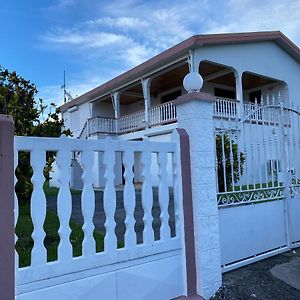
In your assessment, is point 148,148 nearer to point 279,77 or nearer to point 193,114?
point 193,114

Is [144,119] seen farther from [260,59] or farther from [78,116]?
[78,116]

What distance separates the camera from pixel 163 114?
14.4 meters

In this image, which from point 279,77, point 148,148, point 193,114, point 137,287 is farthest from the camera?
point 279,77

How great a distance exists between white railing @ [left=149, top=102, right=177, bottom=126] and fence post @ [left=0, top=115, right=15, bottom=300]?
450 inches

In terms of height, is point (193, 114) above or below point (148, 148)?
above

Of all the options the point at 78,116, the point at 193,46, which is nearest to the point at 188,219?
the point at 193,46

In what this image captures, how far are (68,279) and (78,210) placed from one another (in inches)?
210

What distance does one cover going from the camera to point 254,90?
18.2m

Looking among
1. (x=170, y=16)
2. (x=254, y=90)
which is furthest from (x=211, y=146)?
(x=254, y=90)

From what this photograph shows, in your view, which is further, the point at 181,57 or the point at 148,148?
the point at 181,57

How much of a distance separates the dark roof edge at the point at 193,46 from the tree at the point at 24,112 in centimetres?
849

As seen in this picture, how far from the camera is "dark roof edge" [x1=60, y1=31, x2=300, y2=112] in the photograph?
12.4 metres

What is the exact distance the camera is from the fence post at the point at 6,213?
2.21 metres

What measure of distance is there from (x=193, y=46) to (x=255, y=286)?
1018 centimetres
